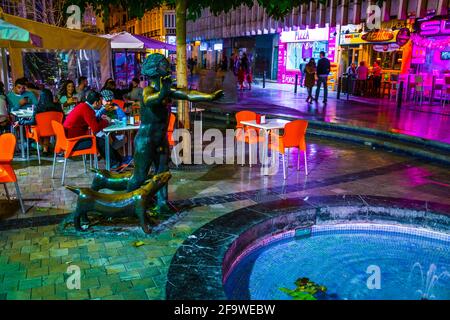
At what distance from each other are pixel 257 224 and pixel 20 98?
6165mm

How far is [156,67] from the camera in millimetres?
4316

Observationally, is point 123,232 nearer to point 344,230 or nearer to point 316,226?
point 316,226

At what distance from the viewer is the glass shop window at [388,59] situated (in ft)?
54.9

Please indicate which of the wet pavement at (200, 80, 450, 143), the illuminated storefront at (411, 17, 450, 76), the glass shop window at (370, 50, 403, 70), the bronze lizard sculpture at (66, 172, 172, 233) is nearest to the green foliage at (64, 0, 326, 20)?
the bronze lizard sculpture at (66, 172, 172, 233)

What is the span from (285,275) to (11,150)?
3.31 metres

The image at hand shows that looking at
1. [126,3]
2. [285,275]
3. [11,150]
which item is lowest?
[285,275]

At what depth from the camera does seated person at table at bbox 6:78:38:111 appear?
8.30m

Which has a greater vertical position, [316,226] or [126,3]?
[126,3]

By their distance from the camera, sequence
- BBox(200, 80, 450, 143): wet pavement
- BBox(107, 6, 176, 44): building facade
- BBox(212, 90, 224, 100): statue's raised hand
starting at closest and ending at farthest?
BBox(212, 90, 224, 100): statue's raised hand < BBox(200, 80, 450, 143): wet pavement < BBox(107, 6, 176, 44): building facade

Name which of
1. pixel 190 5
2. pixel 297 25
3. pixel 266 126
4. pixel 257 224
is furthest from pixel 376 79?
pixel 257 224

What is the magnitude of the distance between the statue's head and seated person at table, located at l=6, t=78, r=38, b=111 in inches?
198

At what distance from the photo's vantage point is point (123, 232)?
4.46m

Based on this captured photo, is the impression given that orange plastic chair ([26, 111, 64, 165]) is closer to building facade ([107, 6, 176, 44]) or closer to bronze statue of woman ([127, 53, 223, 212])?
bronze statue of woman ([127, 53, 223, 212])

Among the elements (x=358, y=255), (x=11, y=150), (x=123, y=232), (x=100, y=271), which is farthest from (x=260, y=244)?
(x=11, y=150)
